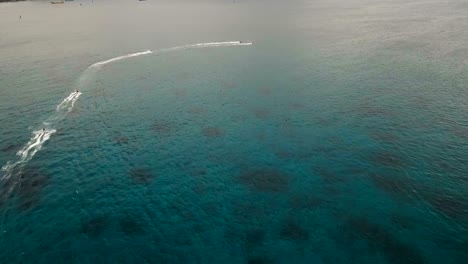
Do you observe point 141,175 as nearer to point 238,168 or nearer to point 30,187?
point 238,168

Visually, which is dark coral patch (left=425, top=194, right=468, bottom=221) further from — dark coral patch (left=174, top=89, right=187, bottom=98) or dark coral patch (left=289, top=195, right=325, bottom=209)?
dark coral patch (left=174, top=89, right=187, bottom=98)

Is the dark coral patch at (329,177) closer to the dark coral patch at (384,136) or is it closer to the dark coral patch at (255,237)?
the dark coral patch at (384,136)

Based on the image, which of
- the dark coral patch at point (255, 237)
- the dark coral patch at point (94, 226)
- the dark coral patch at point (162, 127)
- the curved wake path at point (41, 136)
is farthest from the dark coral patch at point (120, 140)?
the dark coral patch at point (255, 237)

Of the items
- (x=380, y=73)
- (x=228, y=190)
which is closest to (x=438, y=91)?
(x=380, y=73)

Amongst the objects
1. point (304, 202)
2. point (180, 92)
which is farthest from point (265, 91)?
point (304, 202)

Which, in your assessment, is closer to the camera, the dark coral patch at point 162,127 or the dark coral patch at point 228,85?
the dark coral patch at point 162,127
